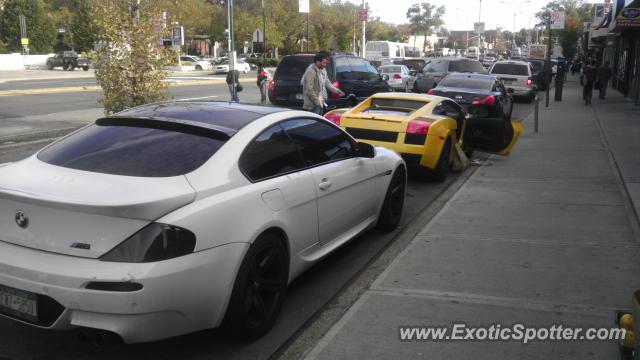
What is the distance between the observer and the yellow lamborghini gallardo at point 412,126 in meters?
8.61

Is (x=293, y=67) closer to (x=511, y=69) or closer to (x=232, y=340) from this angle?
(x=232, y=340)

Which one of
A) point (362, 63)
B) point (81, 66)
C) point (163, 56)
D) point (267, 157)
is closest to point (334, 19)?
point (81, 66)

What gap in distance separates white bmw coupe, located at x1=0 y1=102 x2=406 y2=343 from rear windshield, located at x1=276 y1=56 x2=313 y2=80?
9.98 m

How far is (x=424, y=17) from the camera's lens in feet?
456

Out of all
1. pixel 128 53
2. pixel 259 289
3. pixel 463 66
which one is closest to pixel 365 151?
pixel 259 289

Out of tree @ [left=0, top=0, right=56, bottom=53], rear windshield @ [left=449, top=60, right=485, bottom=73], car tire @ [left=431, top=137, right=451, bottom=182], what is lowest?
car tire @ [left=431, top=137, right=451, bottom=182]

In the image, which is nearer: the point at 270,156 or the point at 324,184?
the point at 270,156

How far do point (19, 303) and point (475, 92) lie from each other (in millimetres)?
12944

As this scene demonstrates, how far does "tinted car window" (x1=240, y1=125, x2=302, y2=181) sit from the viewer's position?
13.4 feet

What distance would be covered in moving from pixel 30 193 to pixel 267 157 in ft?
5.09

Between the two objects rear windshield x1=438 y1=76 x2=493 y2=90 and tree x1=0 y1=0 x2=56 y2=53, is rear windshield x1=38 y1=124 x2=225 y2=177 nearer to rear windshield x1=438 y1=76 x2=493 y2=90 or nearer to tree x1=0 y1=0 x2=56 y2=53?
rear windshield x1=438 y1=76 x2=493 y2=90

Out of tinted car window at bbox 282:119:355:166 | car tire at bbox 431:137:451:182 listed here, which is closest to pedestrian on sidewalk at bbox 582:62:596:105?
car tire at bbox 431:137:451:182

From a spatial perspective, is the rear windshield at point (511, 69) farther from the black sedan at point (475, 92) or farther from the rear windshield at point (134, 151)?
the rear windshield at point (134, 151)

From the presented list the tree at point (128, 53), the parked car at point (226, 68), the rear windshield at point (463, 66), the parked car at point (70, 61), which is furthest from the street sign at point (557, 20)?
the parked car at point (70, 61)
